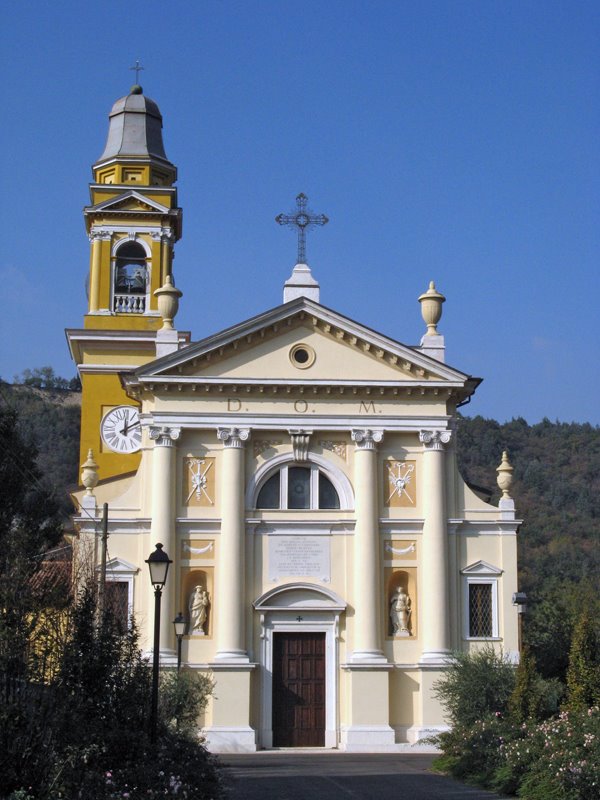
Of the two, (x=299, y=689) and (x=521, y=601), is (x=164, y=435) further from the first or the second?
(x=521, y=601)

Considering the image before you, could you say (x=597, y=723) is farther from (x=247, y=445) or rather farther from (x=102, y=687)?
(x=247, y=445)

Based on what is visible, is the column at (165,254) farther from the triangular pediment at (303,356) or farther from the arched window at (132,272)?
the triangular pediment at (303,356)

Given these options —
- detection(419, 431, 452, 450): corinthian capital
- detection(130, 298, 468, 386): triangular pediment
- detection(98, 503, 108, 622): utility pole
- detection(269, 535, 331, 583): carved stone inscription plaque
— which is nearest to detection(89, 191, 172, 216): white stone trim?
detection(130, 298, 468, 386): triangular pediment

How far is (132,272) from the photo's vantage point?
143 feet

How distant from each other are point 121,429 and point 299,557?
32.7 feet

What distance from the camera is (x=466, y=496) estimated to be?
3528 cm

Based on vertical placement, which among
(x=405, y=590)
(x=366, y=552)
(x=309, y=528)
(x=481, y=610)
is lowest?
(x=481, y=610)

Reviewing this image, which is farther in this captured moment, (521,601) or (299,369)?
(299,369)

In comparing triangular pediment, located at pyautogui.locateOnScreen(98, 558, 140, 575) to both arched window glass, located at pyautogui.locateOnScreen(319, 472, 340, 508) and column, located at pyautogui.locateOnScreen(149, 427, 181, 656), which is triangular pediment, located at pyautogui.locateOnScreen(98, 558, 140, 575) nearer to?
column, located at pyautogui.locateOnScreen(149, 427, 181, 656)

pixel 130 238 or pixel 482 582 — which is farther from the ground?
pixel 130 238

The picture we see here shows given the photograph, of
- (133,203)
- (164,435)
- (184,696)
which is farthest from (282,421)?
(133,203)

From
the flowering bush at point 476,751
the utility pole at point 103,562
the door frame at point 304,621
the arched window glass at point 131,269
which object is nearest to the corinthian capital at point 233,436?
the utility pole at point 103,562

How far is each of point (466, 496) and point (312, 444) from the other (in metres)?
4.63

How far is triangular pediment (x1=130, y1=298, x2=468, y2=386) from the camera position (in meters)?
34.2
